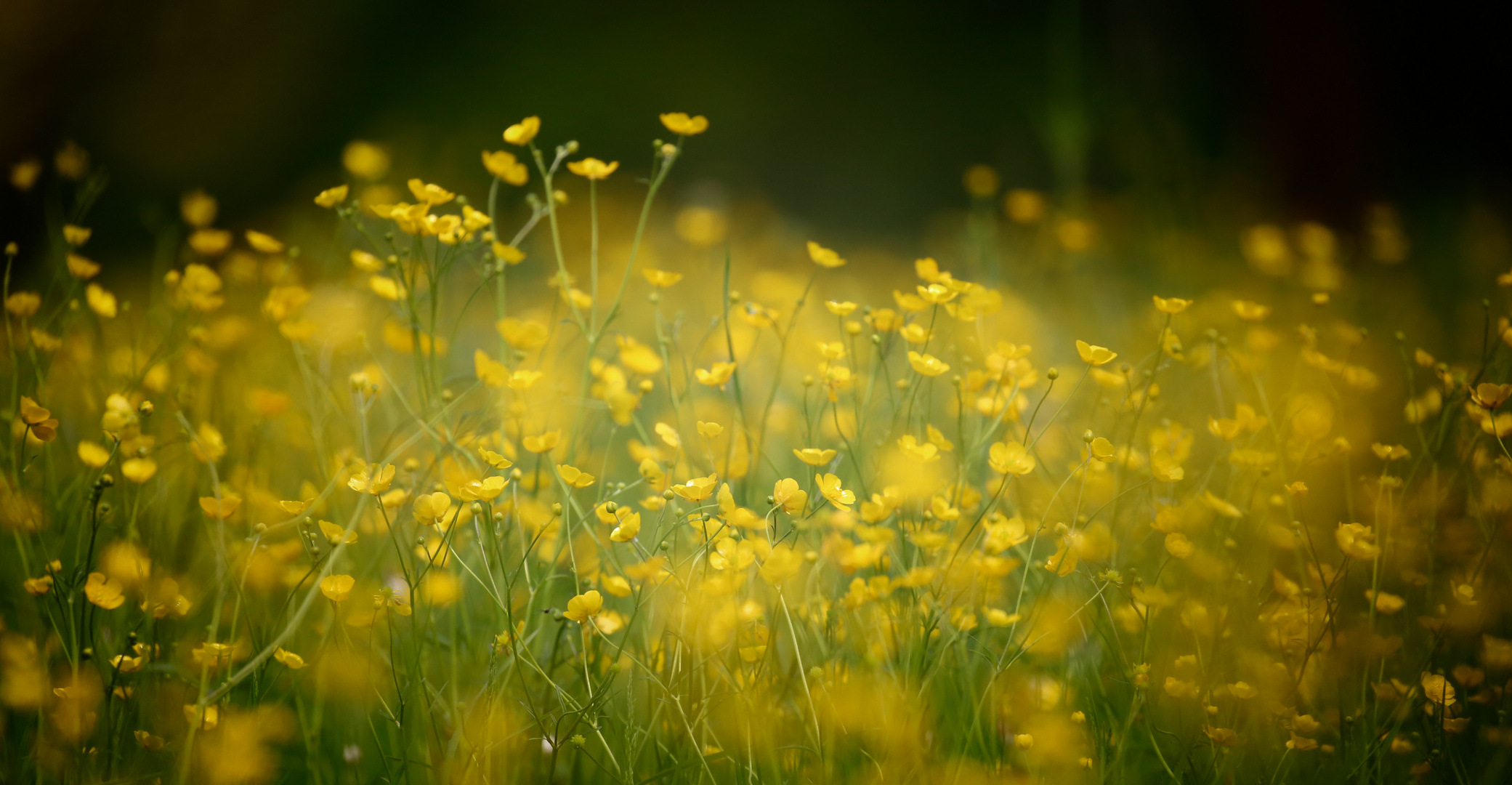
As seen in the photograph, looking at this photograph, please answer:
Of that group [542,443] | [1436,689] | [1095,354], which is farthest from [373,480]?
[1436,689]

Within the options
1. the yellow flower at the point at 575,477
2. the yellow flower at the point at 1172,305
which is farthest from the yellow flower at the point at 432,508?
the yellow flower at the point at 1172,305

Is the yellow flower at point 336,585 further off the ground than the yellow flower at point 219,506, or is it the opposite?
the yellow flower at point 219,506

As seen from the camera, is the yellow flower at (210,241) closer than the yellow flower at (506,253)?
No

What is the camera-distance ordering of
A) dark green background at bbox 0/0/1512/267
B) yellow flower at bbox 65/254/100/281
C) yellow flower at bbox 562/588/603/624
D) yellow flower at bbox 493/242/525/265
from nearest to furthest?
yellow flower at bbox 562/588/603/624 → yellow flower at bbox 493/242/525/265 → yellow flower at bbox 65/254/100/281 → dark green background at bbox 0/0/1512/267

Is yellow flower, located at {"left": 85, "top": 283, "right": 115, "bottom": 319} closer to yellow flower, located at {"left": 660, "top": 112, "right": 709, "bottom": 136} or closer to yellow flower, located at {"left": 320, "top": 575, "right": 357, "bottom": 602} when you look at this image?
yellow flower, located at {"left": 320, "top": 575, "right": 357, "bottom": 602}

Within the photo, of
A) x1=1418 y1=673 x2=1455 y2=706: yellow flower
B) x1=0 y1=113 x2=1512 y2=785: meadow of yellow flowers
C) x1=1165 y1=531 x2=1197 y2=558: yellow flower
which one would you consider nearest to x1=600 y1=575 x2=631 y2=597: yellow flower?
x1=0 y1=113 x2=1512 y2=785: meadow of yellow flowers

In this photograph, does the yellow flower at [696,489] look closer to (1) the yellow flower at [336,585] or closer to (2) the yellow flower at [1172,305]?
(1) the yellow flower at [336,585]
